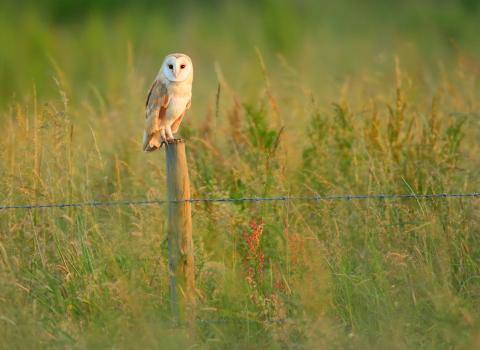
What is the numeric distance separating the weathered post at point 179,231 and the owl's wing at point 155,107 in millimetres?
860

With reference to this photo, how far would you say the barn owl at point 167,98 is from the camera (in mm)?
5285

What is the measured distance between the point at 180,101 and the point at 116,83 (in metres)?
6.00

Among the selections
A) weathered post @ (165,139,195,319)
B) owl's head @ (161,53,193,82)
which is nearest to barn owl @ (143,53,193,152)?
owl's head @ (161,53,193,82)

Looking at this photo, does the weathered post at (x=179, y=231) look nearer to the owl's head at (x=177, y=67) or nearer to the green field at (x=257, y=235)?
the green field at (x=257, y=235)

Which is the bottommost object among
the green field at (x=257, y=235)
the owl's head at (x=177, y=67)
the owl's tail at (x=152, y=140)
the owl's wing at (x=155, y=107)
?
the green field at (x=257, y=235)

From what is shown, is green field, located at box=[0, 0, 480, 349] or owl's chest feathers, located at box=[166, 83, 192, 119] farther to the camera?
owl's chest feathers, located at box=[166, 83, 192, 119]

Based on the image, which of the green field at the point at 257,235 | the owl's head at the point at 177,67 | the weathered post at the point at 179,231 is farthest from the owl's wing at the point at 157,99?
the weathered post at the point at 179,231

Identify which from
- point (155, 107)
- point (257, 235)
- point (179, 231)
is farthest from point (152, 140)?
point (179, 231)

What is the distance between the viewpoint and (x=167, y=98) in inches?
215

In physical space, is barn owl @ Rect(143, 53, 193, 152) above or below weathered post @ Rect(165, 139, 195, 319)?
above

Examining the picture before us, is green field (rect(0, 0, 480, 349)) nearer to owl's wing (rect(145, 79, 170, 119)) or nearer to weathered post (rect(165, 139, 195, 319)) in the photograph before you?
weathered post (rect(165, 139, 195, 319))

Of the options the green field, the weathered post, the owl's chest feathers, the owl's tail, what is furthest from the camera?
the owl's tail

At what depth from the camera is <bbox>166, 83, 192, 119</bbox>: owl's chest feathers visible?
→ 5402mm

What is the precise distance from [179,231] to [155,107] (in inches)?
43.9
